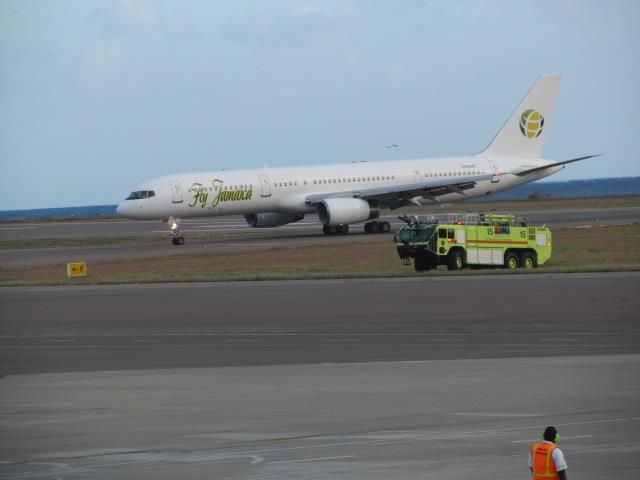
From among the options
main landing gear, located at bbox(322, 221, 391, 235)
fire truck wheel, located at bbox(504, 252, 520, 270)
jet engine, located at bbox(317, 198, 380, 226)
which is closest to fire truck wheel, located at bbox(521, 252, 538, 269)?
fire truck wheel, located at bbox(504, 252, 520, 270)

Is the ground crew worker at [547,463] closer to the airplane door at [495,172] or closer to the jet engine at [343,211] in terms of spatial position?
the jet engine at [343,211]

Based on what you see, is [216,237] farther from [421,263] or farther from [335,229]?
[421,263]

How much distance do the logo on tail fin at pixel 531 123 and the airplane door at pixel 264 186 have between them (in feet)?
70.3

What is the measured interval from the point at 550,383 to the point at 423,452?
738 cm

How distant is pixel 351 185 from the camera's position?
8319 centimetres

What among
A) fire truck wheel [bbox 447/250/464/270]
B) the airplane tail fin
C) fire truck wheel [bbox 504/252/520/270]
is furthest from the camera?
the airplane tail fin

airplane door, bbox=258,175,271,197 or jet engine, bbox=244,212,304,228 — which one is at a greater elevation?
airplane door, bbox=258,175,271,197

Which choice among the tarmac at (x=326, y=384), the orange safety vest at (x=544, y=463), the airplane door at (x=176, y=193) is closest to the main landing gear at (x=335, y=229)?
the airplane door at (x=176, y=193)

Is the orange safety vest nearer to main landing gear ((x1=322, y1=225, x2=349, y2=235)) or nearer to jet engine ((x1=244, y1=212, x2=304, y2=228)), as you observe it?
main landing gear ((x1=322, y1=225, x2=349, y2=235))

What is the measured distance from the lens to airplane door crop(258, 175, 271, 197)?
79.9m

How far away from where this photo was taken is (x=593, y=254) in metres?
61.0

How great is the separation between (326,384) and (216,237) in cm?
6316

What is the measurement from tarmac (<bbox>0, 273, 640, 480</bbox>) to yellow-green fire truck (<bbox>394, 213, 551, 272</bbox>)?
7.30 metres

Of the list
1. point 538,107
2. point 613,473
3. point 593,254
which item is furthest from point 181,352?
point 538,107
